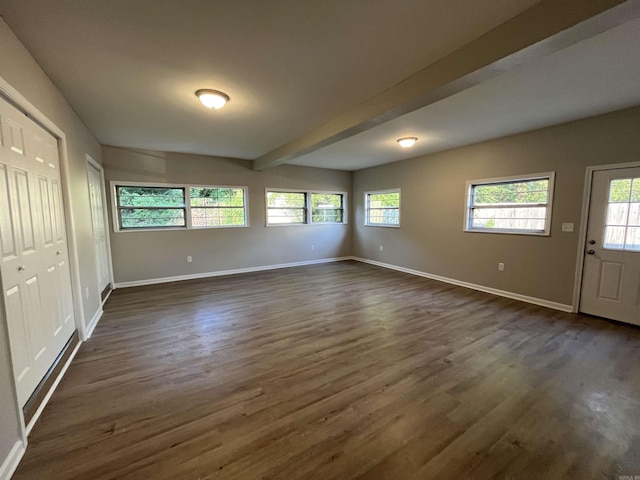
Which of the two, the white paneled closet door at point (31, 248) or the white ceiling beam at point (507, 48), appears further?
the white paneled closet door at point (31, 248)

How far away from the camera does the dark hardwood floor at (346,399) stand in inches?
59.9

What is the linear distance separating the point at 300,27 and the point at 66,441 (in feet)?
9.77

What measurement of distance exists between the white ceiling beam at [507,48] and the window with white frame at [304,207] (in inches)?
159

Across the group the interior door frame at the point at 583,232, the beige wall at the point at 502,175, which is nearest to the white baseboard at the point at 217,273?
the beige wall at the point at 502,175

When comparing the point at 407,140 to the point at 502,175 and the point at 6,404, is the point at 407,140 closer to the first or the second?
the point at 502,175

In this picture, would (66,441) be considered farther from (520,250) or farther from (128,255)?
(520,250)

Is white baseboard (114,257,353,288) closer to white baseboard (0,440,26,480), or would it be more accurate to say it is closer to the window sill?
the window sill

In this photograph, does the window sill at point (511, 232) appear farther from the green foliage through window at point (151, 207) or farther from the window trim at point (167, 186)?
the green foliage through window at point (151, 207)

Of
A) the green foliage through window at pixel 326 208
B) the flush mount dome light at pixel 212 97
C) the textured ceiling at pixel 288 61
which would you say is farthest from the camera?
the green foliage through window at pixel 326 208

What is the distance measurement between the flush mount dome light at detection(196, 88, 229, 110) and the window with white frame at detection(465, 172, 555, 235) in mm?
4222

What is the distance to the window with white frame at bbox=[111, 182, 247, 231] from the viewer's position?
199 inches

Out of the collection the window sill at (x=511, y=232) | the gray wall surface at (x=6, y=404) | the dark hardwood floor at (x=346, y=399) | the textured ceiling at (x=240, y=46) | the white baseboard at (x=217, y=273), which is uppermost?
the textured ceiling at (x=240, y=46)

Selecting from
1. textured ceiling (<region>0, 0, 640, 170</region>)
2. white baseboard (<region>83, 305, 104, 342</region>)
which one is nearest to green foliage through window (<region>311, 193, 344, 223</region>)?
textured ceiling (<region>0, 0, 640, 170</region>)

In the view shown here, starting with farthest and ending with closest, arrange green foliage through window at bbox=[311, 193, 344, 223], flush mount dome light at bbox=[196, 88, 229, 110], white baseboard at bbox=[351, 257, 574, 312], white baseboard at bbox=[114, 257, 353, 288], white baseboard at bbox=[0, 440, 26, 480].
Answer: green foliage through window at bbox=[311, 193, 344, 223]
white baseboard at bbox=[114, 257, 353, 288]
white baseboard at bbox=[351, 257, 574, 312]
flush mount dome light at bbox=[196, 88, 229, 110]
white baseboard at bbox=[0, 440, 26, 480]
